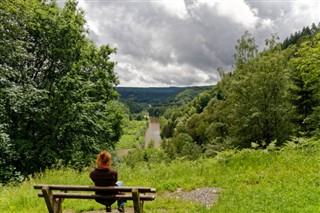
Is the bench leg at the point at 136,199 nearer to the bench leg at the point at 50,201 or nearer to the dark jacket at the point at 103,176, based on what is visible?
the dark jacket at the point at 103,176

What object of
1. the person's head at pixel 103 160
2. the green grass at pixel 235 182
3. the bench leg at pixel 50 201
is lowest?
the green grass at pixel 235 182

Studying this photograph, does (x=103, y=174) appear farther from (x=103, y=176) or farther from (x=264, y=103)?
(x=264, y=103)

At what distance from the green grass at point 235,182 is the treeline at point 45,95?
4645 millimetres

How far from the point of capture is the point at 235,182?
360 inches

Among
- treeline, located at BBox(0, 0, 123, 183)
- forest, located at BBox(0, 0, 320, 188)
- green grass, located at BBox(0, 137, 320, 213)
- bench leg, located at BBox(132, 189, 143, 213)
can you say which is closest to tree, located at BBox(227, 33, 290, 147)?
forest, located at BBox(0, 0, 320, 188)

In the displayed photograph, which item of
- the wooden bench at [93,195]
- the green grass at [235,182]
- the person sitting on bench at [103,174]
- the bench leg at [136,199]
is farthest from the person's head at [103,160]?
the green grass at [235,182]

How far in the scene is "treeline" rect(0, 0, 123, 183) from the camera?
46.3 ft

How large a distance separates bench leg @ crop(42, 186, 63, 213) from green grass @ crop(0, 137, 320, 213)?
1.73 metres

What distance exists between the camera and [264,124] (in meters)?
31.5

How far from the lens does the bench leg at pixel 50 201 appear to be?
5652 millimetres

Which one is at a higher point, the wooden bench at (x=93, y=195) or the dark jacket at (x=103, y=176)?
the dark jacket at (x=103, y=176)

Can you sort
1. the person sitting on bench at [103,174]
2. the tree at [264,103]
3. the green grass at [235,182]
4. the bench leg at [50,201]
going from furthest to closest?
the tree at [264,103]
the green grass at [235,182]
the person sitting on bench at [103,174]
the bench leg at [50,201]

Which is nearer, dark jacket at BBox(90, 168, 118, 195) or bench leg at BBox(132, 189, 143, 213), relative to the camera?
bench leg at BBox(132, 189, 143, 213)

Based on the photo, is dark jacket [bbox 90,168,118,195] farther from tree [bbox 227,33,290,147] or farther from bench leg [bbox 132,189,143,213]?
tree [bbox 227,33,290,147]
